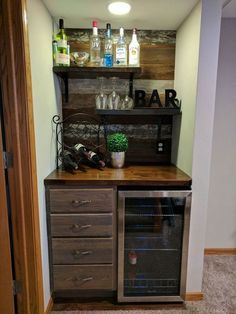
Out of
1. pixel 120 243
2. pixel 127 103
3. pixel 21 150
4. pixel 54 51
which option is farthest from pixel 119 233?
pixel 54 51

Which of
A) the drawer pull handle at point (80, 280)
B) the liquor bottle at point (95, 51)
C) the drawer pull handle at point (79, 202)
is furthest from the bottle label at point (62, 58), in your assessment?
the drawer pull handle at point (80, 280)

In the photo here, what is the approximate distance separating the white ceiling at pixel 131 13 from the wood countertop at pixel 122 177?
117 centimetres

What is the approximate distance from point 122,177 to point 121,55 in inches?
36.6

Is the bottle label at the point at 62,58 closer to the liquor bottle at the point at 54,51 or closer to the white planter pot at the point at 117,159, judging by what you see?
the liquor bottle at the point at 54,51

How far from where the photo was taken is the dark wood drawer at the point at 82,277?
163 cm

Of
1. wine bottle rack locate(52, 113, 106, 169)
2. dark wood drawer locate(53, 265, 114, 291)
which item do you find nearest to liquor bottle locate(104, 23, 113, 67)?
wine bottle rack locate(52, 113, 106, 169)

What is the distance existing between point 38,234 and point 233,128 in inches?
74.3

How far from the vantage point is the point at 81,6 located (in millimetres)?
1542

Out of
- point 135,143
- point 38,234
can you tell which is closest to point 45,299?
point 38,234

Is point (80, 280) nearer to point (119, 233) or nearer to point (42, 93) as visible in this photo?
point (119, 233)

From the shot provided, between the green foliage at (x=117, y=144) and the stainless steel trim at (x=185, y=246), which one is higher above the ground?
the green foliage at (x=117, y=144)

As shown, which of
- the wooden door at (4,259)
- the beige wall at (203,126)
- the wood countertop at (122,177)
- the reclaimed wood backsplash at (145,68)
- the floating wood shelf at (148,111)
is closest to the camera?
the wooden door at (4,259)

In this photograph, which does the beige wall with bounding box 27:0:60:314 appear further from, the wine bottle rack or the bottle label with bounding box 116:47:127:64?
the bottle label with bounding box 116:47:127:64

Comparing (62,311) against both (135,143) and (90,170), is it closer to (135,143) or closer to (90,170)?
(90,170)
